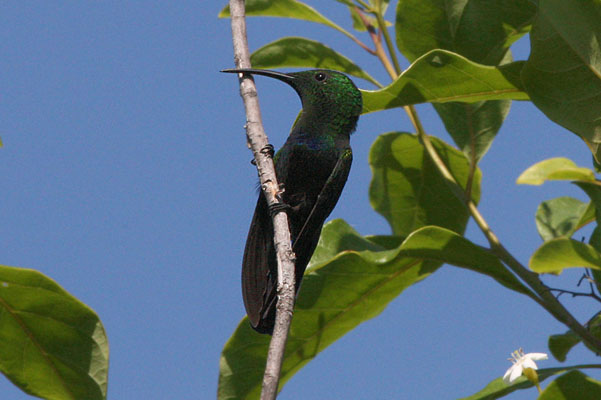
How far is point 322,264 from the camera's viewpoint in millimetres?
3559

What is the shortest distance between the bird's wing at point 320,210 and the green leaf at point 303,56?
2.38 ft

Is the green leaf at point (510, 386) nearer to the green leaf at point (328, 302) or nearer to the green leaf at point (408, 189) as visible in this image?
the green leaf at point (328, 302)

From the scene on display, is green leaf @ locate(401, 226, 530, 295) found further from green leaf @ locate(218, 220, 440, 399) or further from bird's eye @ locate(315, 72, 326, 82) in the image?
bird's eye @ locate(315, 72, 326, 82)

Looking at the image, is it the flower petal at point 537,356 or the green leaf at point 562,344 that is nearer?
the flower petal at point 537,356

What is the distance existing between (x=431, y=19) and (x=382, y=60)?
39 cm

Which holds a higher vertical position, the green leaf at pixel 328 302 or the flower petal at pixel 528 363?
the green leaf at pixel 328 302

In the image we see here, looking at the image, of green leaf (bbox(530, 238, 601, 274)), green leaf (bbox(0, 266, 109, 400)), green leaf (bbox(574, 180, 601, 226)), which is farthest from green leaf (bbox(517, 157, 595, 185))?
green leaf (bbox(0, 266, 109, 400))

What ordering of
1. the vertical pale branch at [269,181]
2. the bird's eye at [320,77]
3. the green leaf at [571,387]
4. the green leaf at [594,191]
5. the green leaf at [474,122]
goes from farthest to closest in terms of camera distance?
the green leaf at [474,122] < the bird's eye at [320,77] < the green leaf at [594,191] < the green leaf at [571,387] < the vertical pale branch at [269,181]

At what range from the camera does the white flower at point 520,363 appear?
11.4 feet

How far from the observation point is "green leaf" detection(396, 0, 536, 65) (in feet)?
12.3

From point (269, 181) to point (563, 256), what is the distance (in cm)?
117

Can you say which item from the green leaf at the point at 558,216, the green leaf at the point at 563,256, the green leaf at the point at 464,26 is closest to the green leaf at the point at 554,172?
the green leaf at the point at 563,256

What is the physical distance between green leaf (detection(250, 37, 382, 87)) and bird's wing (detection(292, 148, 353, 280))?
0.73 m

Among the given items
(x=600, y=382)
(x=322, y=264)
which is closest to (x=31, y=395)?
(x=322, y=264)
